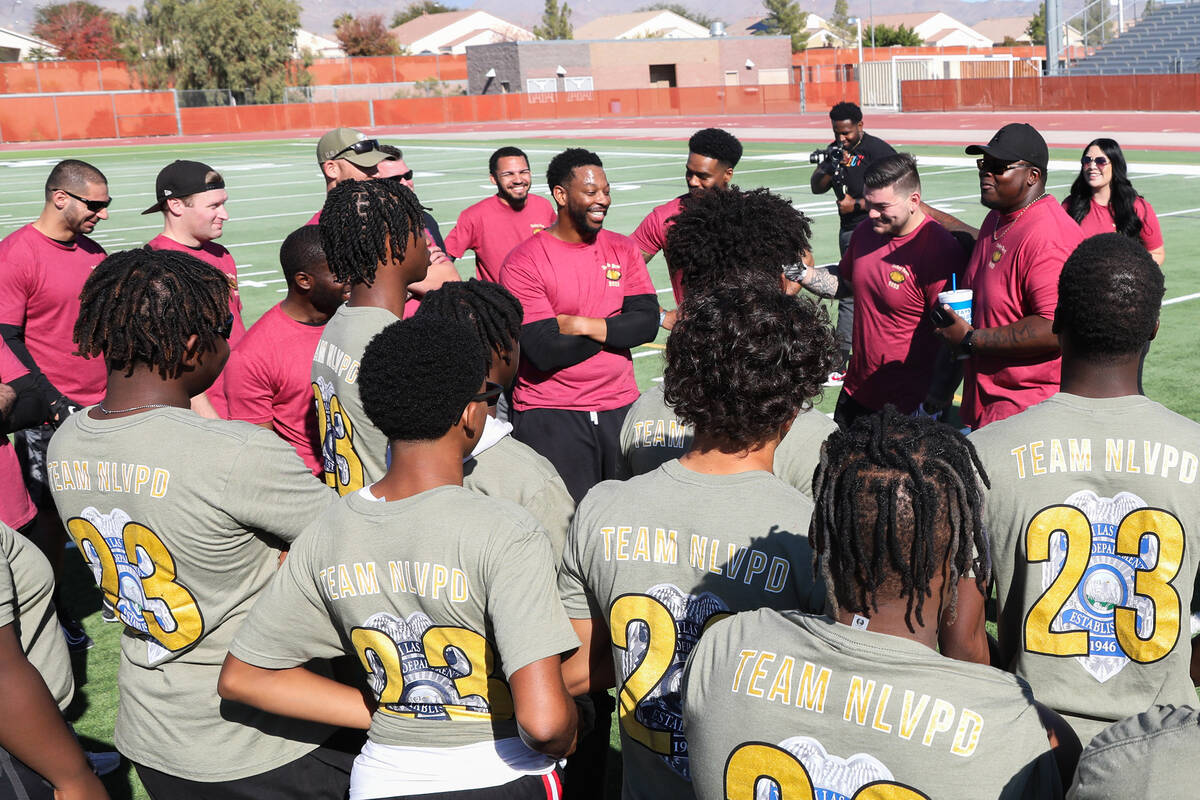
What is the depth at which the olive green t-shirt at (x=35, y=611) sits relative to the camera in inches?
103

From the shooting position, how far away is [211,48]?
6322 cm

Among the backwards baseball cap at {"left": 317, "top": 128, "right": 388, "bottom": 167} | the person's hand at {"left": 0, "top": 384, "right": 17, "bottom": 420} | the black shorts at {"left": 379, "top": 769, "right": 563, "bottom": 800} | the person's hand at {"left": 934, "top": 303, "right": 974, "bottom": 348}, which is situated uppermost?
the backwards baseball cap at {"left": 317, "top": 128, "right": 388, "bottom": 167}

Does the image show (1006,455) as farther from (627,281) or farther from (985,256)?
(627,281)

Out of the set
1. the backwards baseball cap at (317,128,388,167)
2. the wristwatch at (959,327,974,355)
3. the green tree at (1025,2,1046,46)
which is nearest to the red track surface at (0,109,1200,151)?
the backwards baseball cap at (317,128,388,167)

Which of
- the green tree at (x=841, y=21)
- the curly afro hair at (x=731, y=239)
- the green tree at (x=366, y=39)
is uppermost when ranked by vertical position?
the green tree at (x=841, y=21)

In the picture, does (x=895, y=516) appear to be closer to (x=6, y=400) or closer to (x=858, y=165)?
(x=6, y=400)

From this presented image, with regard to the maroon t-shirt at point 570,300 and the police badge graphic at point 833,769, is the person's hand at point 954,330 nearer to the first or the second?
the maroon t-shirt at point 570,300

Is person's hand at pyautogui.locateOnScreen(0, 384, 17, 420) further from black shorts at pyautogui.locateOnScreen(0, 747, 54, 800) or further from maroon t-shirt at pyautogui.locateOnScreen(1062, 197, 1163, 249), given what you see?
maroon t-shirt at pyautogui.locateOnScreen(1062, 197, 1163, 249)

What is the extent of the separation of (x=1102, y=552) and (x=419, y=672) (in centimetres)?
176

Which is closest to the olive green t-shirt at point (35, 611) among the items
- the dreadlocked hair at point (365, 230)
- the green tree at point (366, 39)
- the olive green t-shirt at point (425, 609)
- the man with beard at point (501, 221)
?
the olive green t-shirt at point (425, 609)

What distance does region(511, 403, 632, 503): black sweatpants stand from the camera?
5.41 m

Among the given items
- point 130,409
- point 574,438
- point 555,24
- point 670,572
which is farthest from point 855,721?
point 555,24

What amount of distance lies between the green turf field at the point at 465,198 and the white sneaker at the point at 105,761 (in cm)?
5

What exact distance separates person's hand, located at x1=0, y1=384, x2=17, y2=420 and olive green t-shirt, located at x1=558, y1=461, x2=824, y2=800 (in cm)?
267
